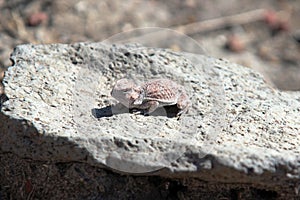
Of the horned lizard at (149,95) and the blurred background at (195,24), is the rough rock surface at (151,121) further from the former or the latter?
the blurred background at (195,24)

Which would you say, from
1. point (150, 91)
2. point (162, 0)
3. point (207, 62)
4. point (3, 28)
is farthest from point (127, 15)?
point (150, 91)

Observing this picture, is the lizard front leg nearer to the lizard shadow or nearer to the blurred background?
the lizard shadow

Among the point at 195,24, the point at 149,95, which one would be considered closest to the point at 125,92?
the point at 149,95

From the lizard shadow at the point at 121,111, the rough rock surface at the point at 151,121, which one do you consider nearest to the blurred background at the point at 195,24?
the rough rock surface at the point at 151,121

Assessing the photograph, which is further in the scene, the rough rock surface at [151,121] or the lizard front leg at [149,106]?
the lizard front leg at [149,106]

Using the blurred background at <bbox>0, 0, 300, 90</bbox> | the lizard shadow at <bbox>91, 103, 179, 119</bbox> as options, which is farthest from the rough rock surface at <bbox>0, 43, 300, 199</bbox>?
the blurred background at <bbox>0, 0, 300, 90</bbox>

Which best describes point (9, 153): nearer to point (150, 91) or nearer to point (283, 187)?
point (150, 91)
